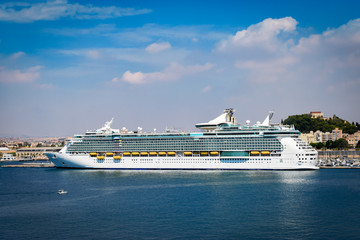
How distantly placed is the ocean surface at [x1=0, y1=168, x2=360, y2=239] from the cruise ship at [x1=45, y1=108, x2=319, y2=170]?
22.7 ft

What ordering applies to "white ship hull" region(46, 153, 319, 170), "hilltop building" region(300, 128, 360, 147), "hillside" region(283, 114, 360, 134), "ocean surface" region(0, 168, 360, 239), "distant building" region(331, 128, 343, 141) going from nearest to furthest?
"ocean surface" region(0, 168, 360, 239) → "white ship hull" region(46, 153, 319, 170) → "hilltop building" region(300, 128, 360, 147) → "distant building" region(331, 128, 343, 141) → "hillside" region(283, 114, 360, 134)

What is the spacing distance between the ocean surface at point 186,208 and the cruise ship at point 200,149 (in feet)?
22.7

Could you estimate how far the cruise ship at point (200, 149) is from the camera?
61.4 meters

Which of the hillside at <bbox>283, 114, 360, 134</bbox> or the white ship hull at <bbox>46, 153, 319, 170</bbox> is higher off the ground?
the hillside at <bbox>283, 114, 360, 134</bbox>

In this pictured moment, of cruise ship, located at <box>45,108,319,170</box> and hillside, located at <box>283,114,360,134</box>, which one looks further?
hillside, located at <box>283,114,360,134</box>

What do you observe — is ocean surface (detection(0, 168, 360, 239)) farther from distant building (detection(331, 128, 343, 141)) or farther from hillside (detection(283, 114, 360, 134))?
hillside (detection(283, 114, 360, 134))

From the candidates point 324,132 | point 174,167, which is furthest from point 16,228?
point 324,132

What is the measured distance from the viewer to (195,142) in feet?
218

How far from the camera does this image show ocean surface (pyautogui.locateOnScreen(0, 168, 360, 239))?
93.2ft

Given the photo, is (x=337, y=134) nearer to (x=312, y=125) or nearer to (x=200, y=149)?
(x=312, y=125)

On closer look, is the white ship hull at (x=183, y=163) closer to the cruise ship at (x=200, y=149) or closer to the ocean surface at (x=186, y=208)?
→ the cruise ship at (x=200, y=149)

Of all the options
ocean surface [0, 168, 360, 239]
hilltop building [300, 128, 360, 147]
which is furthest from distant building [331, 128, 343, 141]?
ocean surface [0, 168, 360, 239]

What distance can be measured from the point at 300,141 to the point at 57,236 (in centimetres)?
4224

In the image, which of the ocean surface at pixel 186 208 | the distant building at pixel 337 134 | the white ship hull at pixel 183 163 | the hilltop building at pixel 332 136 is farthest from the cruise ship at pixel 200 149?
the distant building at pixel 337 134
